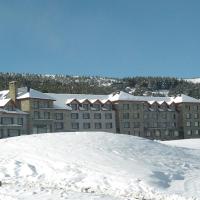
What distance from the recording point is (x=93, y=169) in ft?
82.3

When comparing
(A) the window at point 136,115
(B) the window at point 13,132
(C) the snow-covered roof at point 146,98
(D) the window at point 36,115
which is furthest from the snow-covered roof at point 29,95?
(A) the window at point 136,115

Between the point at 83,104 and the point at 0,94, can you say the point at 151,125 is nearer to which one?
the point at 83,104

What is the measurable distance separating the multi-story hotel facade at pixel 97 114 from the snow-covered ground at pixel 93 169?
148 feet

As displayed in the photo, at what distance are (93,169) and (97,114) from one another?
6961 cm

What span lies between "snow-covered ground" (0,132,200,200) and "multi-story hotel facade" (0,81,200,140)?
148ft

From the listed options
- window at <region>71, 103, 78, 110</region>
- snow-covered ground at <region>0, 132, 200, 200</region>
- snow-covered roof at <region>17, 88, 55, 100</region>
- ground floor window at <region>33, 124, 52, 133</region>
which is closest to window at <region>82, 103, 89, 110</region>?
window at <region>71, 103, 78, 110</region>

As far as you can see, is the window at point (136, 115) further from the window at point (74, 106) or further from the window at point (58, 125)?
the window at point (58, 125)

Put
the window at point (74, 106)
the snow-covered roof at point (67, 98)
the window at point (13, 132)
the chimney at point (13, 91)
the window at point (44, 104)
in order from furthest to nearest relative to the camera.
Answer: the window at point (74, 106)
the snow-covered roof at point (67, 98)
the window at point (44, 104)
the chimney at point (13, 91)
the window at point (13, 132)

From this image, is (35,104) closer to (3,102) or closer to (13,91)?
(13,91)

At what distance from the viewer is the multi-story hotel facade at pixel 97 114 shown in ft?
267

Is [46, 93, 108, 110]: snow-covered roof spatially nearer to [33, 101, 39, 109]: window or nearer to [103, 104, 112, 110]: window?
[103, 104, 112, 110]: window

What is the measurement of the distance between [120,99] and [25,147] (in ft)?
216

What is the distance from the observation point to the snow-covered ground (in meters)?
19.9

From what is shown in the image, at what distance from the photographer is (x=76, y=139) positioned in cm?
3425
